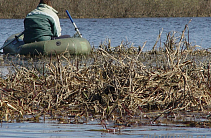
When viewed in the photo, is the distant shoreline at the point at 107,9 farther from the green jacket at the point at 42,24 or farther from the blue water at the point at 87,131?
the blue water at the point at 87,131

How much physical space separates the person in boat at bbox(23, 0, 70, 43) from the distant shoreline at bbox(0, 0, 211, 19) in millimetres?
23252

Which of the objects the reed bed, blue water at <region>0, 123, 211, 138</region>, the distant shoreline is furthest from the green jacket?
the distant shoreline

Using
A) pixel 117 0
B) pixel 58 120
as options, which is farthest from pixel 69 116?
pixel 117 0

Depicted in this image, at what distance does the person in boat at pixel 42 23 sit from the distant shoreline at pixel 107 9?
76.3ft

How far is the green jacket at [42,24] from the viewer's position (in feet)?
36.8

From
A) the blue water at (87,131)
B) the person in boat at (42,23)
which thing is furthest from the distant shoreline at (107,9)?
the blue water at (87,131)

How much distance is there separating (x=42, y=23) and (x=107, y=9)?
25.1m

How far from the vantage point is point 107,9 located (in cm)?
3609

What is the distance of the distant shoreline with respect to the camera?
3506 centimetres

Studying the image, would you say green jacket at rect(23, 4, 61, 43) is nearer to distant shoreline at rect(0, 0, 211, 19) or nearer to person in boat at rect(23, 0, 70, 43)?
person in boat at rect(23, 0, 70, 43)

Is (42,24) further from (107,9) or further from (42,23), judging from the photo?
(107,9)

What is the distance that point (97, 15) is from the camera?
116ft

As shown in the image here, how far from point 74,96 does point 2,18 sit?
2993cm

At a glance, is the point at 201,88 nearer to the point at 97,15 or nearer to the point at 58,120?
the point at 58,120
